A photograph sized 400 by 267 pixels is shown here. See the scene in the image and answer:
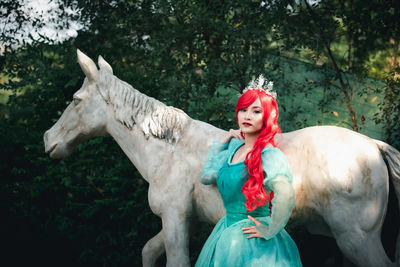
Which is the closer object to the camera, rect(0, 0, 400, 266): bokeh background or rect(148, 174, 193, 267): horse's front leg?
rect(148, 174, 193, 267): horse's front leg

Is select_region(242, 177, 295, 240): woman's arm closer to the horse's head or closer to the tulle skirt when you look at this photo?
the tulle skirt

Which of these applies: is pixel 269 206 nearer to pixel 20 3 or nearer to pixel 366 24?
pixel 366 24

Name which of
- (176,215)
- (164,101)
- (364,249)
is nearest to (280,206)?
(364,249)

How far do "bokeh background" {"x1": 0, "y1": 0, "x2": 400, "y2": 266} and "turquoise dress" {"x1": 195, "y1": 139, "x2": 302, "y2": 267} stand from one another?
2.02 meters

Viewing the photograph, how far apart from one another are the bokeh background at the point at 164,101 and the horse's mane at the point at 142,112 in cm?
146

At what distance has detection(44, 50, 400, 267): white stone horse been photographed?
8.36 feet

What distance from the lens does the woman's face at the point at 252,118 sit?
2.53 meters

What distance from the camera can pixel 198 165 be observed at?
3.12 meters

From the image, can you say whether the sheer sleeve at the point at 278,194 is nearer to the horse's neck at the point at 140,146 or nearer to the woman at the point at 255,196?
the woman at the point at 255,196

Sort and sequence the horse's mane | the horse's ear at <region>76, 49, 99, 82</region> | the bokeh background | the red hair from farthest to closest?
the bokeh background → the horse's ear at <region>76, 49, 99, 82</region> → the horse's mane → the red hair

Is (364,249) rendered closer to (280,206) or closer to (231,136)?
(280,206)

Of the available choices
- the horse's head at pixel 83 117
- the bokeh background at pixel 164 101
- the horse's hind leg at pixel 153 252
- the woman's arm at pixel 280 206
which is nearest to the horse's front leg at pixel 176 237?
the horse's hind leg at pixel 153 252

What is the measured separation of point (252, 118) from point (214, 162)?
0.46 m

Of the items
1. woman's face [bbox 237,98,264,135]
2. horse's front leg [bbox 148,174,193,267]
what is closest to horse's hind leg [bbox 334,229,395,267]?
woman's face [bbox 237,98,264,135]
